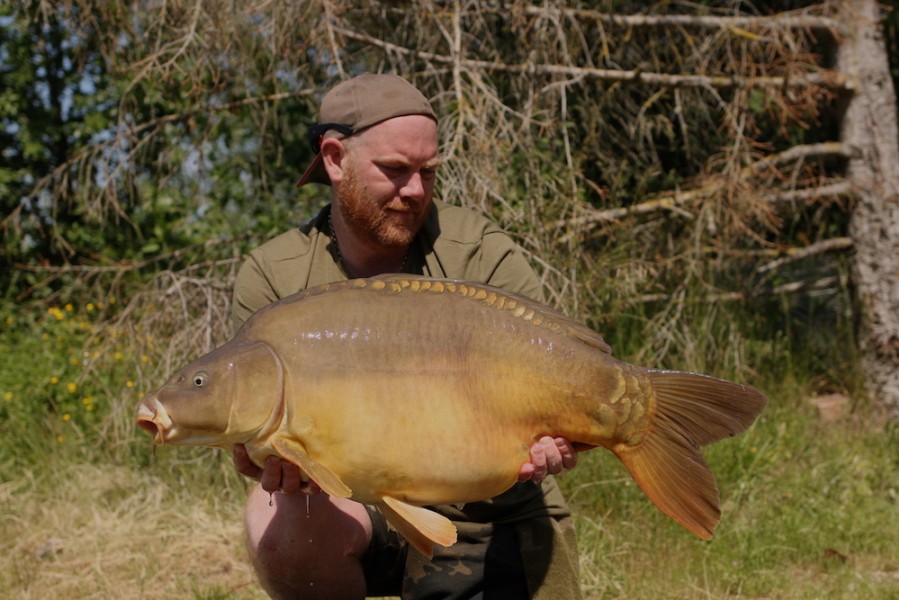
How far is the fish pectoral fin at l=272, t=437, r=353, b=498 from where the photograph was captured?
1.99 m

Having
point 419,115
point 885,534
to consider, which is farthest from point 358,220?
point 885,534

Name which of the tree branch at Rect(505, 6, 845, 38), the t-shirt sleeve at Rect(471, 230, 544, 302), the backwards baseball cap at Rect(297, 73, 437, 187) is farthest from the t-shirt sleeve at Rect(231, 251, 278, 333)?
the tree branch at Rect(505, 6, 845, 38)

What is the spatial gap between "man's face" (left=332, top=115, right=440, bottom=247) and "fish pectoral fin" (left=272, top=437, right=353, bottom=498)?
75 centimetres

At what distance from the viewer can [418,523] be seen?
2094mm

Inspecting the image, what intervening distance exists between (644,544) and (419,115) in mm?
A: 1640

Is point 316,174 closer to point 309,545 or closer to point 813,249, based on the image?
point 309,545

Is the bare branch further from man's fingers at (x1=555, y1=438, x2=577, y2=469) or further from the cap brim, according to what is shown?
man's fingers at (x1=555, y1=438, x2=577, y2=469)

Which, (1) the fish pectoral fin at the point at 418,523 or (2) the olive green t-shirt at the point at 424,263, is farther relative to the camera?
(2) the olive green t-shirt at the point at 424,263

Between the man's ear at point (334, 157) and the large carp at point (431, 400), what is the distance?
57 cm

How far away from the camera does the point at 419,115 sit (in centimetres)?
266

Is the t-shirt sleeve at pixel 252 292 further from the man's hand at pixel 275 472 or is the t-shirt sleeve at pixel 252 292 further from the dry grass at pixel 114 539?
the dry grass at pixel 114 539

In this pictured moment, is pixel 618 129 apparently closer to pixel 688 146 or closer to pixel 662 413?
pixel 688 146

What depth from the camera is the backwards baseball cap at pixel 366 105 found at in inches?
104

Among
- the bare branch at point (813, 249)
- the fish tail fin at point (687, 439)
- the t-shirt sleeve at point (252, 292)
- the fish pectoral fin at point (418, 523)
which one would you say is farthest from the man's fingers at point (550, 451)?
the bare branch at point (813, 249)
